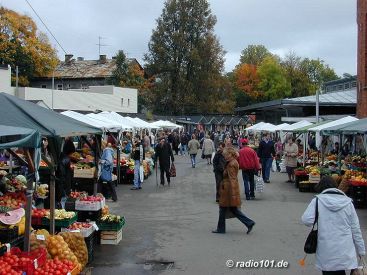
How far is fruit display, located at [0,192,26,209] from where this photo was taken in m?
8.55

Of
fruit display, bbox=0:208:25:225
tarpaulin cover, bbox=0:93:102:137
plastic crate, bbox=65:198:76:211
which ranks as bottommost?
plastic crate, bbox=65:198:76:211

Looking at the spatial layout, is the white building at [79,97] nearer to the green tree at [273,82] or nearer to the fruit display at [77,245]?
the green tree at [273,82]

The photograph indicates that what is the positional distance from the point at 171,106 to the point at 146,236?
183 ft

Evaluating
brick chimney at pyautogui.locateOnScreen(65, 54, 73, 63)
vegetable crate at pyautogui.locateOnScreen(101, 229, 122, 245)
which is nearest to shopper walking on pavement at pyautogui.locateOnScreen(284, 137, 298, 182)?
vegetable crate at pyautogui.locateOnScreen(101, 229, 122, 245)

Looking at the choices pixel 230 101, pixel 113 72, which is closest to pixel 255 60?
pixel 230 101

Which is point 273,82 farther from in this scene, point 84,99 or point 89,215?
point 89,215

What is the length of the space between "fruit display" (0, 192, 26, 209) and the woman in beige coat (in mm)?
3841

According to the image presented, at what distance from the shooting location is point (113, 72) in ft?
210

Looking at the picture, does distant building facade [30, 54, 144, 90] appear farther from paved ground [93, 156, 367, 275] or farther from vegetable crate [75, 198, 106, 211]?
vegetable crate [75, 198, 106, 211]

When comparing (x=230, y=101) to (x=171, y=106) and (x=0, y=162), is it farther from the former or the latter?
(x=0, y=162)

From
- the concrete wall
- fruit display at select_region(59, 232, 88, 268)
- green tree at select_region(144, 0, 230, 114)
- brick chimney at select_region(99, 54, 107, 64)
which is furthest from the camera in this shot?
brick chimney at select_region(99, 54, 107, 64)

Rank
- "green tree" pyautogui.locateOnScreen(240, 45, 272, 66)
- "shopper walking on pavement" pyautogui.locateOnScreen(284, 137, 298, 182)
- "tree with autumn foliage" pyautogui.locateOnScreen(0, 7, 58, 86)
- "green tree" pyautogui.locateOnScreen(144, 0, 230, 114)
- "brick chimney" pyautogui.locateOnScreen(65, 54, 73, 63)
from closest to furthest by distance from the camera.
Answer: "shopper walking on pavement" pyautogui.locateOnScreen(284, 137, 298, 182) < "tree with autumn foliage" pyautogui.locateOnScreen(0, 7, 58, 86) < "green tree" pyautogui.locateOnScreen(144, 0, 230, 114) < "brick chimney" pyautogui.locateOnScreen(65, 54, 73, 63) < "green tree" pyautogui.locateOnScreen(240, 45, 272, 66)

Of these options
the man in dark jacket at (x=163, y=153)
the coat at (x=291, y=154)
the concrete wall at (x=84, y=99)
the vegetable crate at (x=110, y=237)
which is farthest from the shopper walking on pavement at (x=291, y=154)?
the concrete wall at (x=84, y=99)

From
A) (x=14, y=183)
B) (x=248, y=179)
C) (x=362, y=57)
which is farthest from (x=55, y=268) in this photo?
(x=362, y=57)
